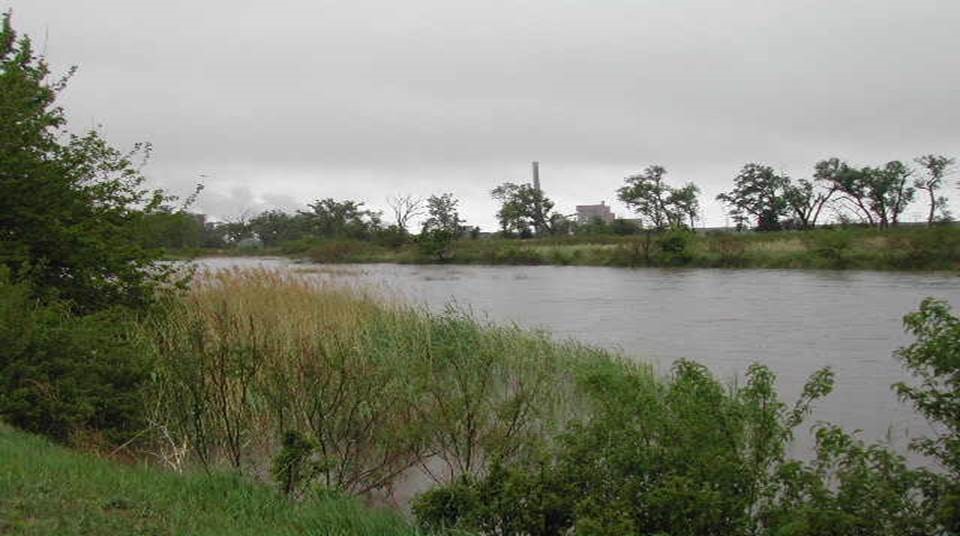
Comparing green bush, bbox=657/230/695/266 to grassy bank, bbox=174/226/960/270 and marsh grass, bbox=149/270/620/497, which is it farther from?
marsh grass, bbox=149/270/620/497

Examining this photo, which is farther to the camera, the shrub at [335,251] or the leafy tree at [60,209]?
the shrub at [335,251]

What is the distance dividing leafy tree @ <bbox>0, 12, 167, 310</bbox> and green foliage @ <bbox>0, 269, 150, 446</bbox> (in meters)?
2.82

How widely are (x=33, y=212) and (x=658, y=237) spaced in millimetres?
47155

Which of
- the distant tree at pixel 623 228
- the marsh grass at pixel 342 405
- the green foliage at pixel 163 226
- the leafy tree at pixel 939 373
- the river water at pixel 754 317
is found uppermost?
the distant tree at pixel 623 228

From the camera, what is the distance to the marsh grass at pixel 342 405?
7.58 m

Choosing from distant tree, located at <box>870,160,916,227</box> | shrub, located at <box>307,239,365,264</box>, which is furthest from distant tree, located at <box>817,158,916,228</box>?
shrub, located at <box>307,239,365,264</box>

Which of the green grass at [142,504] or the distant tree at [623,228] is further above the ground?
the distant tree at [623,228]

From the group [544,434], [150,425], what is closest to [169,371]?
[150,425]

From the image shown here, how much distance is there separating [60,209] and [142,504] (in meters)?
9.07

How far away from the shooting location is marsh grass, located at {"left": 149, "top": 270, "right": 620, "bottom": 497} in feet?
24.9

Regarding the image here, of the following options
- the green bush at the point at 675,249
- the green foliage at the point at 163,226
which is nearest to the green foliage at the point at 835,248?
the green bush at the point at 675,249

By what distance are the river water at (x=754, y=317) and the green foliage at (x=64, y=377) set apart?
7.60 metres

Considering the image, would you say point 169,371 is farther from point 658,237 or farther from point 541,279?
point 658,237

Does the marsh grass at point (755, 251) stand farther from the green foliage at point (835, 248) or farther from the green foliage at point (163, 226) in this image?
the green foliage at point (163, 226)
